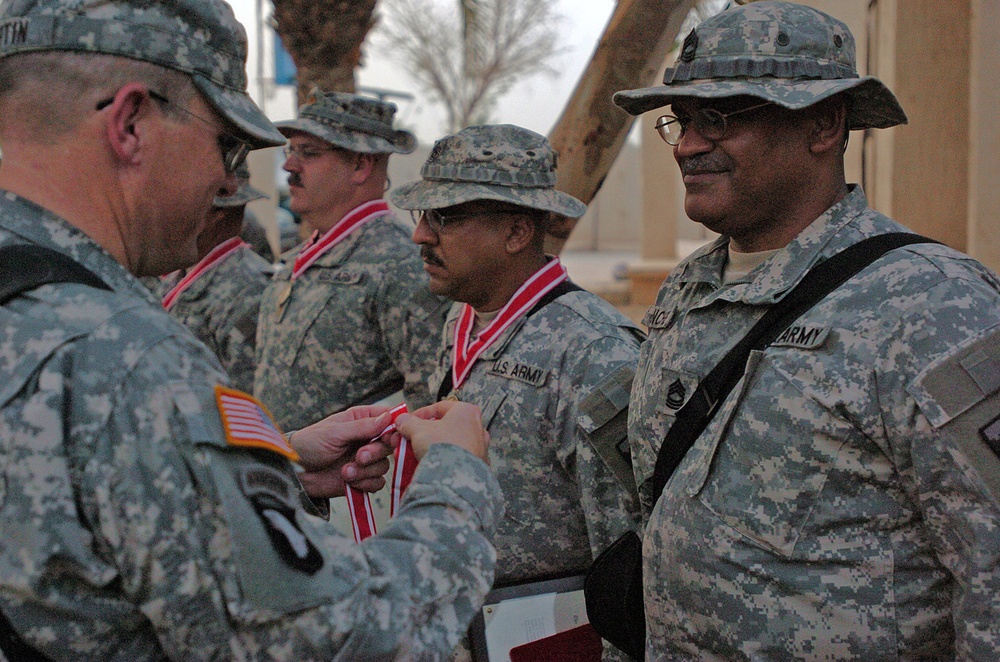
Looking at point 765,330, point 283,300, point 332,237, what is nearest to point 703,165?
point 765,330

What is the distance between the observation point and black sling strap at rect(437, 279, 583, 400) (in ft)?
11.3

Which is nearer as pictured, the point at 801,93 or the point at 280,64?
the point at 801,93

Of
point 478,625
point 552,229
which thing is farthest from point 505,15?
point 478,625

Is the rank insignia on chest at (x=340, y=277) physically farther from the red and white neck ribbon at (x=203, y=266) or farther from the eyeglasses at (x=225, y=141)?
the eyeglasses at (x=225, y=141)

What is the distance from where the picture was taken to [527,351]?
330 cm

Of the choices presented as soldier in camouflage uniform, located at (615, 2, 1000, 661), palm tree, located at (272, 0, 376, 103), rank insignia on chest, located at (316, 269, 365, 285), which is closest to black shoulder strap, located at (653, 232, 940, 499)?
soldier in camouflage uniform, located at (615, 2, 1000, 661)

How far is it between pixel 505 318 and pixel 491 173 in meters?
0.57

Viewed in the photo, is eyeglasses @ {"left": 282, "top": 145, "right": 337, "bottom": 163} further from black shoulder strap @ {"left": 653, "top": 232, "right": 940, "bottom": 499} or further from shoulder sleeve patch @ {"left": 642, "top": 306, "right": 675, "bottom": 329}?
black shoulder strap @ {"left": 653, "top": 232, "right": 940, "bottom": 499}

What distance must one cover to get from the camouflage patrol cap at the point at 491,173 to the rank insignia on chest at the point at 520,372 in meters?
0.62

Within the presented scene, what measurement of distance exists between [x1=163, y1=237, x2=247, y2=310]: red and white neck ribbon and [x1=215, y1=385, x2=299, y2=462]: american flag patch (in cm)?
442

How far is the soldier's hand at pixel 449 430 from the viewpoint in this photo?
184cm

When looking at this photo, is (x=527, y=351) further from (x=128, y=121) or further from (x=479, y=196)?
(x=128, y=121)

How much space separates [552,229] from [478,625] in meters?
2.19

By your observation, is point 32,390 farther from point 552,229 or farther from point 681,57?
point 552,229
